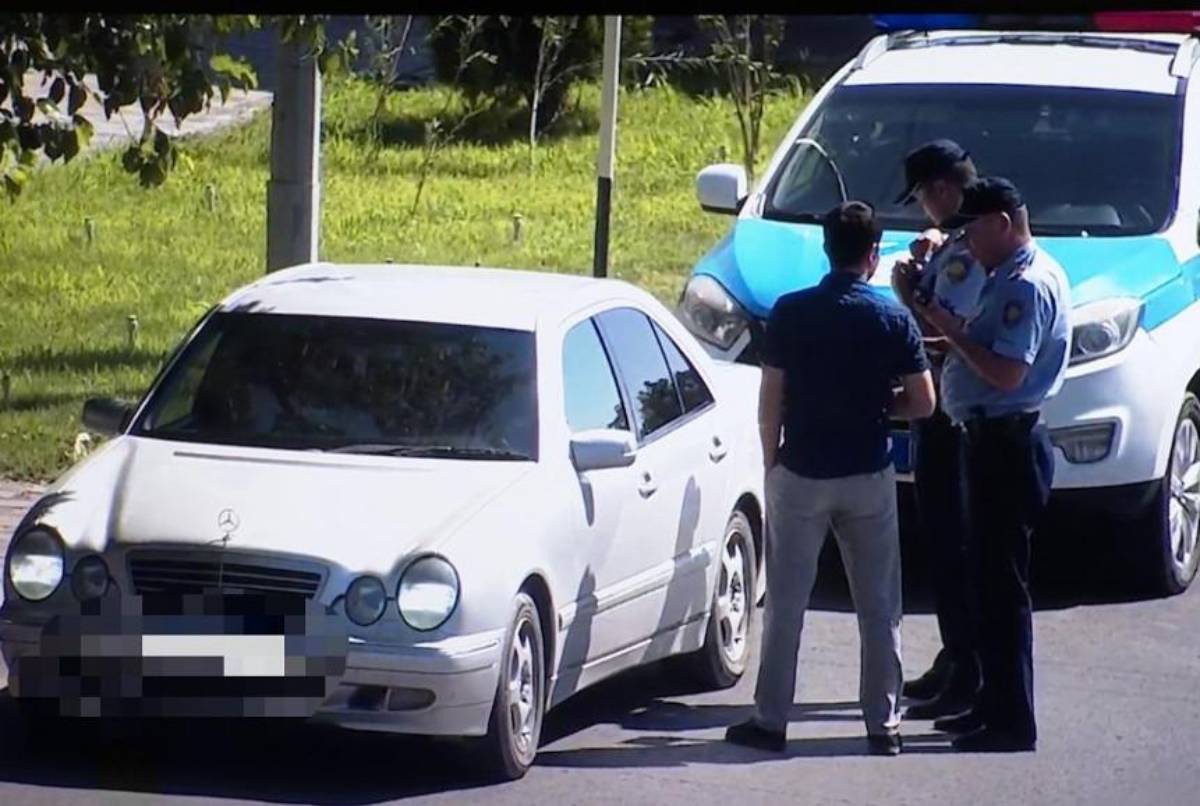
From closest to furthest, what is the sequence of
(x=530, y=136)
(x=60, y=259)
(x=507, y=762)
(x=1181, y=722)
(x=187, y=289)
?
(x=507, y=762) < (x=1181, y=722) < (x=187, y=289) < (x=60, y=259) < (x=530, y=136)

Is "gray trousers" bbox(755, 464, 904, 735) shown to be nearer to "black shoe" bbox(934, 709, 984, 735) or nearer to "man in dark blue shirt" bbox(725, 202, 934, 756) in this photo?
"man in dark blue shirt" bbox(725, 202, 934, 756)

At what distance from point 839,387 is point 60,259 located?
397 inches

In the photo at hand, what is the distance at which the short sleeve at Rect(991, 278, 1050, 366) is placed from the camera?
24.3ft

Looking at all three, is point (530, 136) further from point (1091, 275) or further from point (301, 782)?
point (301, 782)

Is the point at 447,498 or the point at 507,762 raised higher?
the point at 447,498

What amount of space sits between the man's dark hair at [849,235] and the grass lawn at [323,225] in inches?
202

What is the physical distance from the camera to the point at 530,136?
67.0ft

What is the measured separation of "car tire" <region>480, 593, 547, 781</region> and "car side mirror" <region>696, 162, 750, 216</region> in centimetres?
399

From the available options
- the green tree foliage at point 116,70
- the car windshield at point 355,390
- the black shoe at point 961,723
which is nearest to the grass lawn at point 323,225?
the green tree foliage at point 116,70

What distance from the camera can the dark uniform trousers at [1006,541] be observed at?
747 centimetres

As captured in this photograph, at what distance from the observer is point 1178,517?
9.71 metres

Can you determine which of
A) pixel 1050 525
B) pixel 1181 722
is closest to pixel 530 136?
pixel 1050 525

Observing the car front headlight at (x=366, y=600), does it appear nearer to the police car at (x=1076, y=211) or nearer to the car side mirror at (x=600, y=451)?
the car side mirror at (x=600, y=451)

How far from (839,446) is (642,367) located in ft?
3.44
